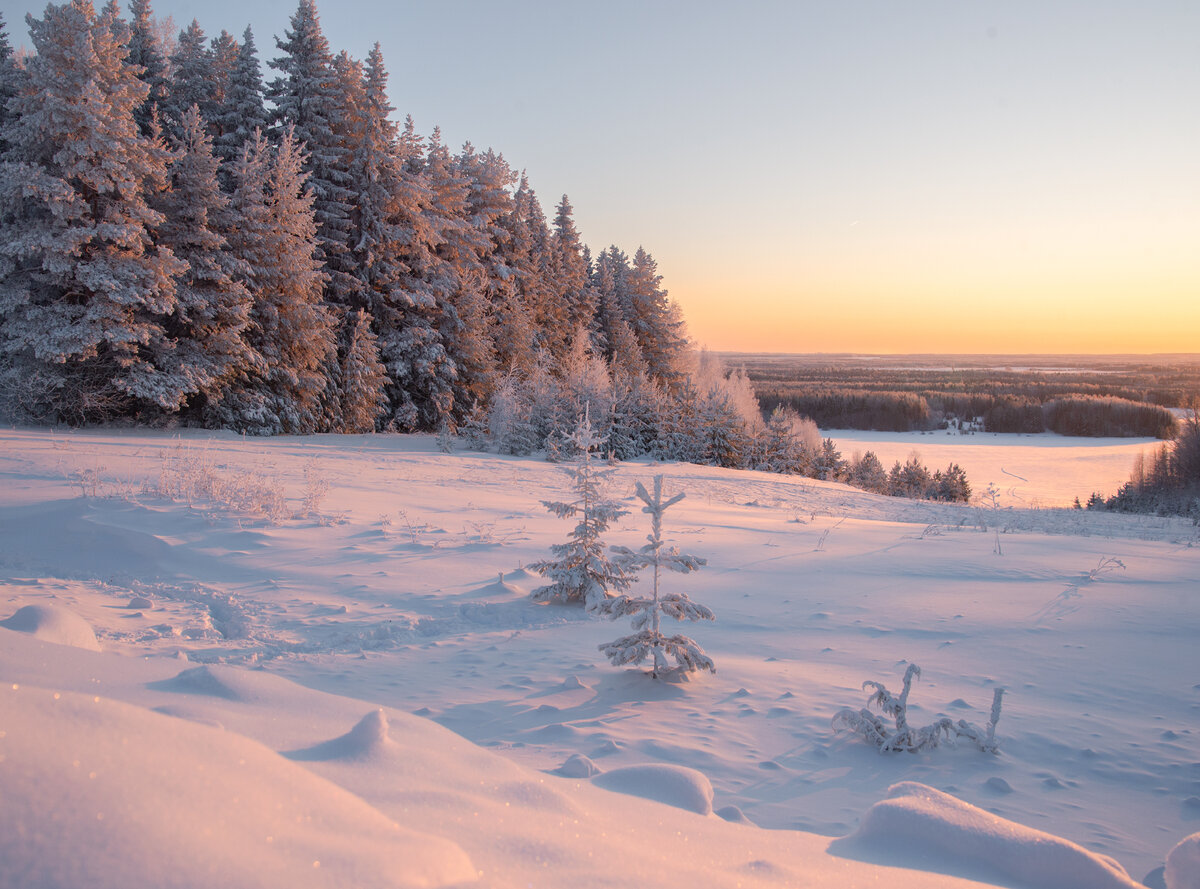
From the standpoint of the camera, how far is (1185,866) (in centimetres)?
233

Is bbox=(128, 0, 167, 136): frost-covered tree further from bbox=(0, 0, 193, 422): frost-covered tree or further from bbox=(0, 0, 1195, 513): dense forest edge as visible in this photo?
bbox=(0, 0, 193, 422): frost-covered tree

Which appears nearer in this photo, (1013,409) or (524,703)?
(524,703)

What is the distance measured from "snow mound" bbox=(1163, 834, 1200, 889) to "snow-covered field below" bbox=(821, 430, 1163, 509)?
22.5 meters

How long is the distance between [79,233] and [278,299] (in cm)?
604

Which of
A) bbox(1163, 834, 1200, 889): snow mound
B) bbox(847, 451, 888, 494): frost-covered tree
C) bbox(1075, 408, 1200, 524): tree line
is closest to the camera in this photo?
bbox(1163, 834, 1200, 889): snow mound

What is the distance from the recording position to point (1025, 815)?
10.1ft

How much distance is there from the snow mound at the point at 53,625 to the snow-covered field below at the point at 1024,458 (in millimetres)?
24506

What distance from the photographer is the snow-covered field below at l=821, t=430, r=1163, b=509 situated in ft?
95.1

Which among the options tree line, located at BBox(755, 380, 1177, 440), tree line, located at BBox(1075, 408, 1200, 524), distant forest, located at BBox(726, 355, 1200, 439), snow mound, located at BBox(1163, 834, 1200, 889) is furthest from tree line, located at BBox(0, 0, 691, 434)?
tree line, located at BBox(755, 380, 1177, 440)

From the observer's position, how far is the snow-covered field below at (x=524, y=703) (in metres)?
1.46

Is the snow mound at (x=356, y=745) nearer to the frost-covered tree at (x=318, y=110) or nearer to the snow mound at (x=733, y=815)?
the snow mound at (x=733, y=815)

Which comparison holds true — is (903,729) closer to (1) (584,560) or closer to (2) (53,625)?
(1) (584,560)

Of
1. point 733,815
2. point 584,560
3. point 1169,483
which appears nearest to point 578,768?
point 733,815

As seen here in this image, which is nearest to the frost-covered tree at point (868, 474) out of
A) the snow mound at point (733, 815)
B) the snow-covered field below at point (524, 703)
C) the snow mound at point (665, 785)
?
the snow-covered field below at point (524, 703)
